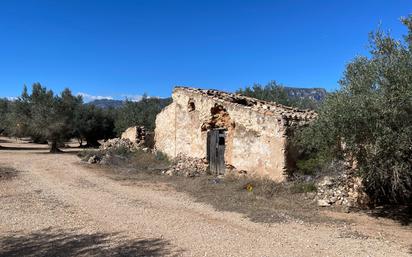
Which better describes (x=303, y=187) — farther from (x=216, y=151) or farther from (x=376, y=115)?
(x=216, y=151)

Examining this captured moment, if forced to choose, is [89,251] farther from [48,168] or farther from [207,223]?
[48,168]

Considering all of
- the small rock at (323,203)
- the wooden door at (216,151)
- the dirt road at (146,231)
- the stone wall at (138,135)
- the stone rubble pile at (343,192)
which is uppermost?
the stone wall at (138,135)

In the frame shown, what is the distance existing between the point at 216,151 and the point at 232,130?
1322mm

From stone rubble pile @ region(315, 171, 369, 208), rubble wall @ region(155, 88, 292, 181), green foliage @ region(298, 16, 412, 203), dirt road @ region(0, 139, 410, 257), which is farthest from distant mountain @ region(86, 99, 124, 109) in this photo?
green foliage @ region(298, 16, 412, 203)

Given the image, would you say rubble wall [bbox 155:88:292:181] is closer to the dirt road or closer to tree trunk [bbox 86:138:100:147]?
the dirt road

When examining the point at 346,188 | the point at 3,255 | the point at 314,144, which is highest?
the point at 314,144

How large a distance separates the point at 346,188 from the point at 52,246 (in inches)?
275

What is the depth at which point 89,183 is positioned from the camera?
14164 millimetres

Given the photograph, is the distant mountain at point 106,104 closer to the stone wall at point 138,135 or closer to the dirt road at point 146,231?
the stone wall at point 138,135

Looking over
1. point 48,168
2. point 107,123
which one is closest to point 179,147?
point 48,168

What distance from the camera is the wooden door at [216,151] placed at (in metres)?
16.0

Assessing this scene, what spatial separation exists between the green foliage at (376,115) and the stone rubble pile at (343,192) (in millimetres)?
1800

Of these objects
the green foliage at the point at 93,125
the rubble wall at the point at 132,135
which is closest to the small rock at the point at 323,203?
the rubble wall at the point at 132,135

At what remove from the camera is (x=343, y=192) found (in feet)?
35.3
